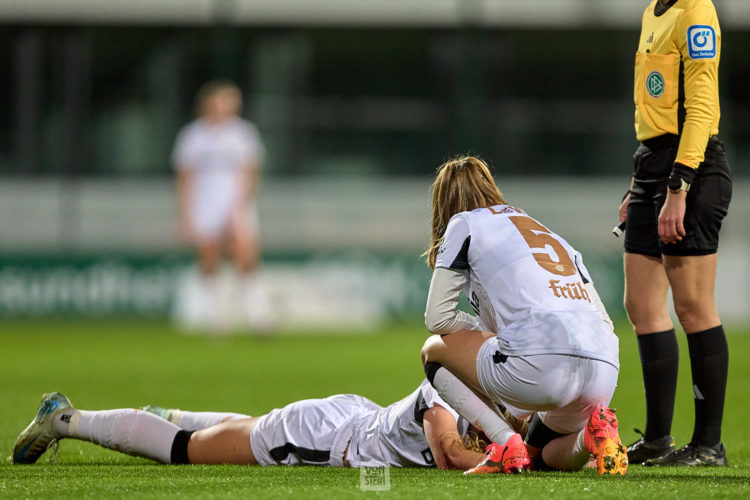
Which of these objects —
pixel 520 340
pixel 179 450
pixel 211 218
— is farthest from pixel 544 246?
pixel 211 218

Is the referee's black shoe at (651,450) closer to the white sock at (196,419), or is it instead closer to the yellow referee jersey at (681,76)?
the yellow referee jersey at (681,76)

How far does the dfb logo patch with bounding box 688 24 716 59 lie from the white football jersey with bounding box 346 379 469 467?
5.49ft

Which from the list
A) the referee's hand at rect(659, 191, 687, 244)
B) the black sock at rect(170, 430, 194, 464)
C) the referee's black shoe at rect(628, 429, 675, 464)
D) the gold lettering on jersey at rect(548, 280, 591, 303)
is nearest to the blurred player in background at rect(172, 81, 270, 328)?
the black sock at rect(170, 430, 194, 464)

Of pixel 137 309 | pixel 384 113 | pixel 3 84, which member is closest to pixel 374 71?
pixel 384 113

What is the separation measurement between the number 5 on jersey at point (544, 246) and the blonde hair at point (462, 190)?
0.16 metres

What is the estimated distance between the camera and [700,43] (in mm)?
4605

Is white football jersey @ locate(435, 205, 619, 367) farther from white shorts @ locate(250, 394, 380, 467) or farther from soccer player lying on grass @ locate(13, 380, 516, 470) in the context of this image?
white shorts @ locate(250, 394, 380, 467)

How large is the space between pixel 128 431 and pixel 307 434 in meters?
0.73

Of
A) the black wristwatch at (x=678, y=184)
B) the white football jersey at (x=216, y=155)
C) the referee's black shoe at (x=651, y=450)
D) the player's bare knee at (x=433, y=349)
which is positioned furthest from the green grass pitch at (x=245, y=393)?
the white football jersey at (x=216, y=155)

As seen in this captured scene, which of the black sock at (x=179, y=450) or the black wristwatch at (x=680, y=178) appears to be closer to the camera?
the black wristwatch at (x=680, y=178)

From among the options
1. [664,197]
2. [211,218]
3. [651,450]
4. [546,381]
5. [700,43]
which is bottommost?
[651,450]

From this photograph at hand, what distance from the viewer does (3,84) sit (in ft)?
67.5

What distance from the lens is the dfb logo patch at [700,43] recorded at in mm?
4602

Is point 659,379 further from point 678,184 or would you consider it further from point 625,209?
point 678,184
